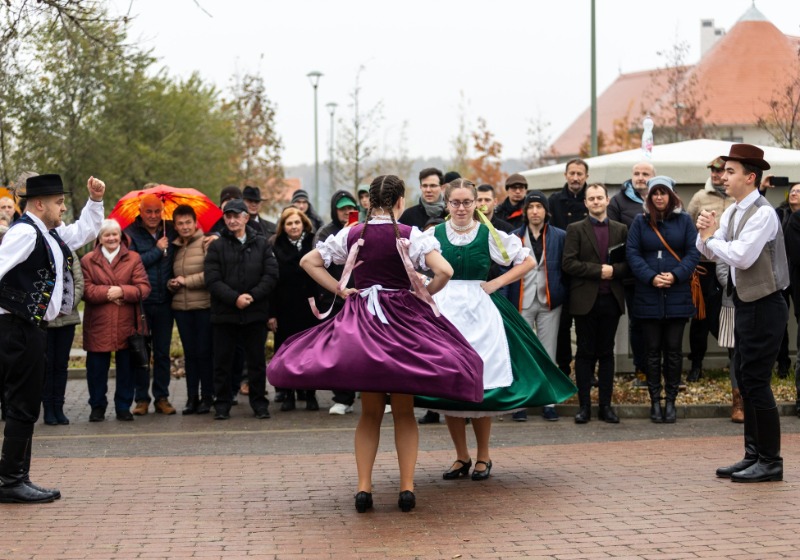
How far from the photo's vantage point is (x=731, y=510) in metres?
7.72

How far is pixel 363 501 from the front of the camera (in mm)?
7816

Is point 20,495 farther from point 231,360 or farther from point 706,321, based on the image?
point 706,321

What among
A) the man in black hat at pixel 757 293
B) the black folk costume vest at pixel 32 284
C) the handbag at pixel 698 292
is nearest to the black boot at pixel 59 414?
the black folk costume vest at pixel 32 284

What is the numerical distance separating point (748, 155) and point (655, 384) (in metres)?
3.85

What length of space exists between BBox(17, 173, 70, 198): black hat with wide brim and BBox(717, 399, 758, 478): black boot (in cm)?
508

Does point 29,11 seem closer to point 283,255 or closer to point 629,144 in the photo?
point 283,255

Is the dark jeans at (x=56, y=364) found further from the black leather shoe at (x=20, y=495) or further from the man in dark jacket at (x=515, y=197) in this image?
the man in dark jacket at (x=515, y=197)

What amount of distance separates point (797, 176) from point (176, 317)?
7305 millimetres

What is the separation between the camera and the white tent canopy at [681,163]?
14.3 meters

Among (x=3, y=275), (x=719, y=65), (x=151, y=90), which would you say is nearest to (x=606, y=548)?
(x=3, y=275)

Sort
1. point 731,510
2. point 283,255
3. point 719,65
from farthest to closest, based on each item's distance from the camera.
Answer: point 719,65 < point 283,255 < point 731,510

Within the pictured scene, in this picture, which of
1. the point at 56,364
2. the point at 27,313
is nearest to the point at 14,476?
the point at 27,313

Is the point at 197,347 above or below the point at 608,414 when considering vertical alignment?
above

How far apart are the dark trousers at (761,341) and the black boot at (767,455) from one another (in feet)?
0.32
